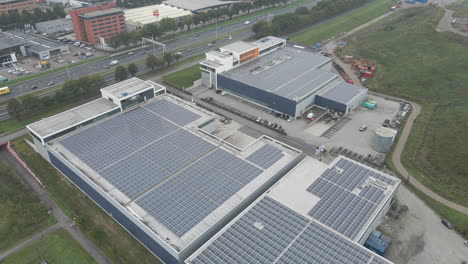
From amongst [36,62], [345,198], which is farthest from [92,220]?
[36,62]

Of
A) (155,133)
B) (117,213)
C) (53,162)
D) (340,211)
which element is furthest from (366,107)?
(53,162)

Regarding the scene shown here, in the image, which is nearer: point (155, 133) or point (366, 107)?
point (155, 133)

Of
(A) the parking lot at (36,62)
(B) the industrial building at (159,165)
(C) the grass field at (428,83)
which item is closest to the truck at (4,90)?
(A) the parking lot at (36,62)

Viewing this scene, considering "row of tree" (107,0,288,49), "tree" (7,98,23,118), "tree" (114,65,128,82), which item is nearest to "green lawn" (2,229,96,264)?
"tree" (7,98,23,118)

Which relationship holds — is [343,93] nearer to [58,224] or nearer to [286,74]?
[286,74]

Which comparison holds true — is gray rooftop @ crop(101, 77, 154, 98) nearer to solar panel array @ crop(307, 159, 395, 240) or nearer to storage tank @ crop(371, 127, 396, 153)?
solar panel array @ crop(307, 159, 395, 240)

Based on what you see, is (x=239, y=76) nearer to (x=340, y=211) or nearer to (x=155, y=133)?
(x=155, y=133)

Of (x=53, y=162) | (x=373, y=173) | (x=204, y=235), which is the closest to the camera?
(x=204, y=235)
